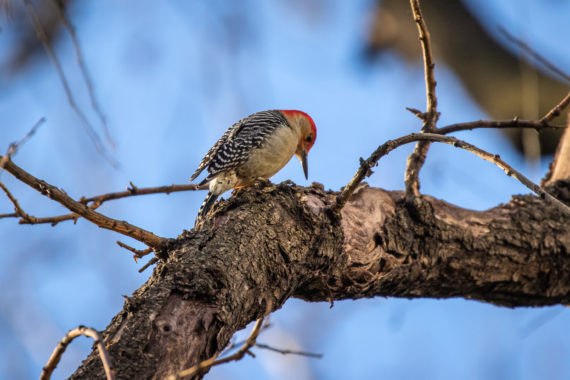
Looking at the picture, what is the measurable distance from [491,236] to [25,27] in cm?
493

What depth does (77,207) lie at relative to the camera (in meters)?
2.50

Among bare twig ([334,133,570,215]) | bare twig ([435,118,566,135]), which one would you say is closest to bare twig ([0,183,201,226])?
bare twig ([334,133,570,215])

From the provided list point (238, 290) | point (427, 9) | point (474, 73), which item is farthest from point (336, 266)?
Result: point (427, 9)

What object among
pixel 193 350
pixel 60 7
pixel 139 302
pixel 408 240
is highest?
pixel 60 7

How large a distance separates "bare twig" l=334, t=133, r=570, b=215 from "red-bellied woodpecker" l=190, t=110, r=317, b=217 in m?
1.65

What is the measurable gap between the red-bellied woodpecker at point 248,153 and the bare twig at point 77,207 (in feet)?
5.39

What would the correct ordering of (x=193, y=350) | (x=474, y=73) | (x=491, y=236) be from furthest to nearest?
(x=474, y=73) < (x=491, y=236) < (x=193, y=350)

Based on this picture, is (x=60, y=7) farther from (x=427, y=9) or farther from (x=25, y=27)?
(x=427, y=9)

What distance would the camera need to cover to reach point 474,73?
223 inches

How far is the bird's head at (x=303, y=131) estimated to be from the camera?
6051mm

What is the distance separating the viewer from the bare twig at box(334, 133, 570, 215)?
2359mm

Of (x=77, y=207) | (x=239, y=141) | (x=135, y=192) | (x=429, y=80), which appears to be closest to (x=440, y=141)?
(x=429, y=80)

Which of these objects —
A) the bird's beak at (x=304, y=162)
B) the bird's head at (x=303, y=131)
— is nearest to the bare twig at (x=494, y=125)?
the bird's head at (x=303, y=131)

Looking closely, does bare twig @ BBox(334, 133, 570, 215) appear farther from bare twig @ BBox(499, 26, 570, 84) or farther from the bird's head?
the bird's head
